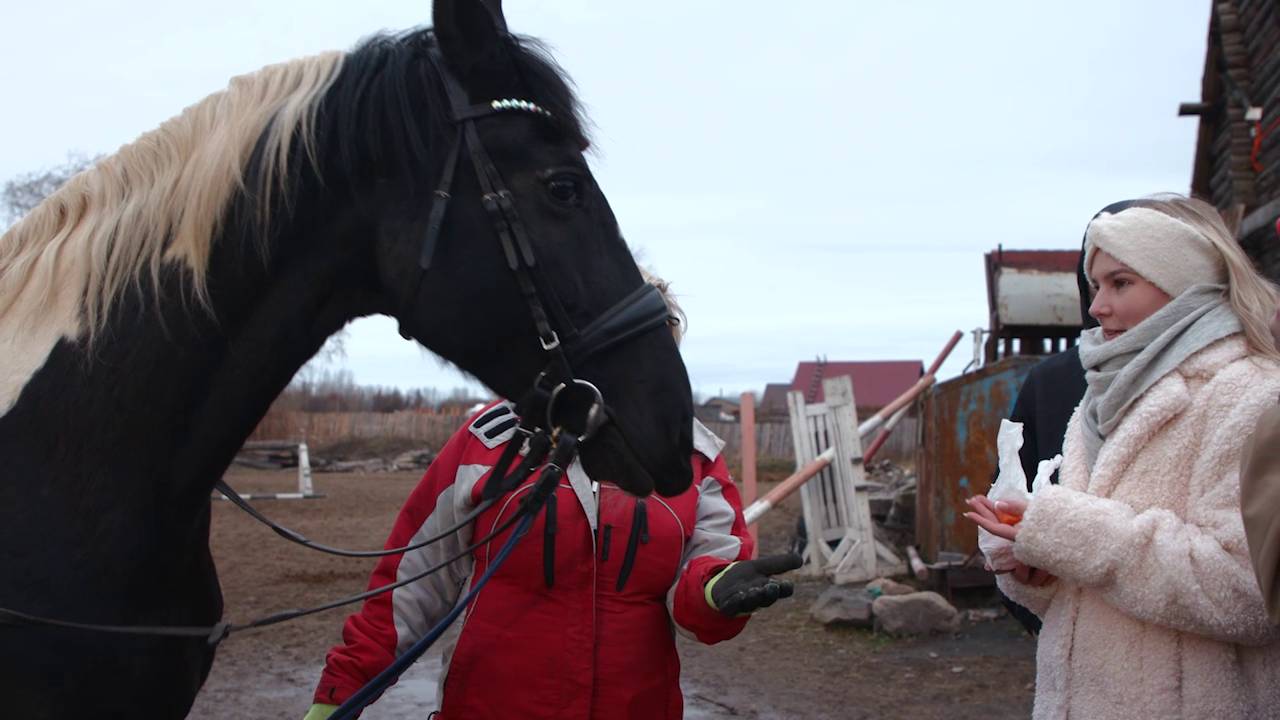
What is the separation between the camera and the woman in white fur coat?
1.71 metres

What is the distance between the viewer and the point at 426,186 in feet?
6.77

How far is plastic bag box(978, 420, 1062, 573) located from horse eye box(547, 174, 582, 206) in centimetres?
100

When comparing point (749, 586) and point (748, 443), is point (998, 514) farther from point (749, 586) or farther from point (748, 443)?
point (748, 443)

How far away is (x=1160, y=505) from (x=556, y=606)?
1.36 metres

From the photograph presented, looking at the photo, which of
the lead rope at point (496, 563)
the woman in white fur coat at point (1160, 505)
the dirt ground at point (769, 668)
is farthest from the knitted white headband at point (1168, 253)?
the dirt ground at point (769, 668)

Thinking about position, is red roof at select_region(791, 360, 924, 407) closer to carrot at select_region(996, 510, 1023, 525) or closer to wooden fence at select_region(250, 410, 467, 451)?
wooden fence at select_region(250, 410, 467, 451)

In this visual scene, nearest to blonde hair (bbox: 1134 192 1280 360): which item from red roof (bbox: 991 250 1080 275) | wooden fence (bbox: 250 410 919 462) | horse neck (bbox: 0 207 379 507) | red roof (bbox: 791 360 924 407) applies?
horse neck (bbox: 0 207 379 507)

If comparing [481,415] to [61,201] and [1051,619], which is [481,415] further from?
[1051,619]

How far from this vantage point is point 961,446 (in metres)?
7.86

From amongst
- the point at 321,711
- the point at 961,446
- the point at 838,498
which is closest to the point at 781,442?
the point at 838,498

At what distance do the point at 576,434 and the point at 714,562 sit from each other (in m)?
0.58

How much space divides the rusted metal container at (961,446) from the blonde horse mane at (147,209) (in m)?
5.82

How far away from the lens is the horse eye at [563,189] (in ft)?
6.68

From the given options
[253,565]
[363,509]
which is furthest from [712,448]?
[363,509]
